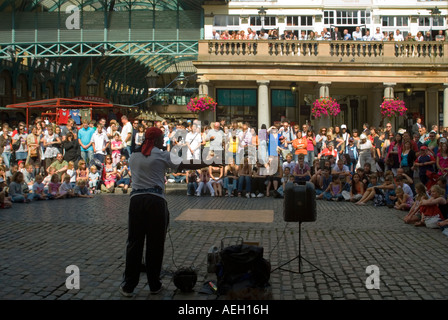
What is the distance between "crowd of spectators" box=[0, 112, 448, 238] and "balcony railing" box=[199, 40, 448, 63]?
6.31m

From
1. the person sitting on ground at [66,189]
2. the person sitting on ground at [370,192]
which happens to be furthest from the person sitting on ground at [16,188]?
the person sitting on ground at [370,192]

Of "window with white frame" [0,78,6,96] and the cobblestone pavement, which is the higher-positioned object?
"window with white frame" [0,78,6,96]

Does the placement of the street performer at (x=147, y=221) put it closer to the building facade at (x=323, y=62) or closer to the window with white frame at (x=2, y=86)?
the building facade at (x=323, y=62)

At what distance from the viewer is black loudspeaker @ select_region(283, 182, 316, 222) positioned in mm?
7613

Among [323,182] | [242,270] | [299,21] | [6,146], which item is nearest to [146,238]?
[242,270]

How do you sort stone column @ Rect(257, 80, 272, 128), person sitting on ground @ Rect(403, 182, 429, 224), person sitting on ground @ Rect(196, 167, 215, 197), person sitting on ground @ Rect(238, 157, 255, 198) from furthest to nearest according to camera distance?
stone column @ Rect(257, 80, 272, 128) → person sitting on ground @ Rect(196, 167, 215, 197) → person sitting on ground @ Rect(238, 157, 255, 198) → person sitting on ground @ Rect(403, 182, 429, 224)

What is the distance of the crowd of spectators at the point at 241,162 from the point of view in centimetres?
1605

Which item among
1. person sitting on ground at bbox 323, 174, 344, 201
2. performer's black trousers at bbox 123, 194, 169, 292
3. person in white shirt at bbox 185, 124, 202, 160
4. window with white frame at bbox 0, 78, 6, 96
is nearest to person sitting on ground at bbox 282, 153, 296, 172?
person sitting on ground at bbox 323, 174, 344, 201

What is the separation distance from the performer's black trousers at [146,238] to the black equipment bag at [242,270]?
790mm

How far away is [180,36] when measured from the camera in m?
30.8

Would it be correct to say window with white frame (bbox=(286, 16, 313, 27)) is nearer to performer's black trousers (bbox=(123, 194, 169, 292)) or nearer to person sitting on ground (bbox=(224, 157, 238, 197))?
person sitting on ground (bbox=(224, 157, 238, 197))

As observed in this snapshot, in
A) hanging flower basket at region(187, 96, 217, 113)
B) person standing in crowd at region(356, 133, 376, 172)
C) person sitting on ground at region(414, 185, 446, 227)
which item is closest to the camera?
person sitting on ground at region(414, 185, 446, 227)
